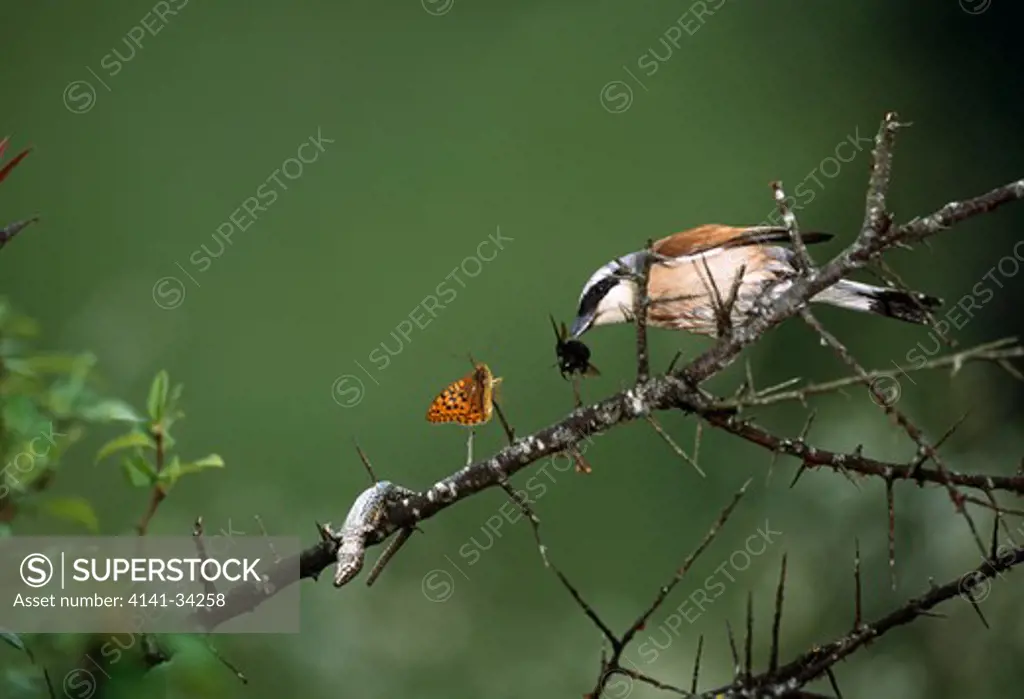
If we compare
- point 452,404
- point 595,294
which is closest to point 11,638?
point 452,404

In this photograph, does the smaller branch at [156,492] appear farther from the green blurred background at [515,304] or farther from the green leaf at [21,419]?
the green blurred background at [515,304]

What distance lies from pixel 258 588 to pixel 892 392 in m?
0.42

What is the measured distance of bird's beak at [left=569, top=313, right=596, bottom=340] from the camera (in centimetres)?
83

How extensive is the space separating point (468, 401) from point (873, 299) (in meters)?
0.32

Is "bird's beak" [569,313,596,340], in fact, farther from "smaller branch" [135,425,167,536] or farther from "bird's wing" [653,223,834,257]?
"smaller branch" [135,425,167,536]

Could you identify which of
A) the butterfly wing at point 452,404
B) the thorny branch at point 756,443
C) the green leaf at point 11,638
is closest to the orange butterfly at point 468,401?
the butterfly wing at point 452,404

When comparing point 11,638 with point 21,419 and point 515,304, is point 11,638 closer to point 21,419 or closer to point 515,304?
point 21,419

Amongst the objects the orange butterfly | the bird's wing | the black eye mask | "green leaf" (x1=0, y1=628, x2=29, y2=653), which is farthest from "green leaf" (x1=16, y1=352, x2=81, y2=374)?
the bird's wing

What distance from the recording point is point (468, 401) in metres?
0.83

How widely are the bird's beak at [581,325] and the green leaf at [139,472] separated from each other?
0.31 metres

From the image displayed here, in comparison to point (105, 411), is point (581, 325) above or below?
above

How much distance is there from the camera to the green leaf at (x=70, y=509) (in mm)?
627

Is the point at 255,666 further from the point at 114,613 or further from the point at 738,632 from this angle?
the point at 114,613

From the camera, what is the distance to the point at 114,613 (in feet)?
2.06
